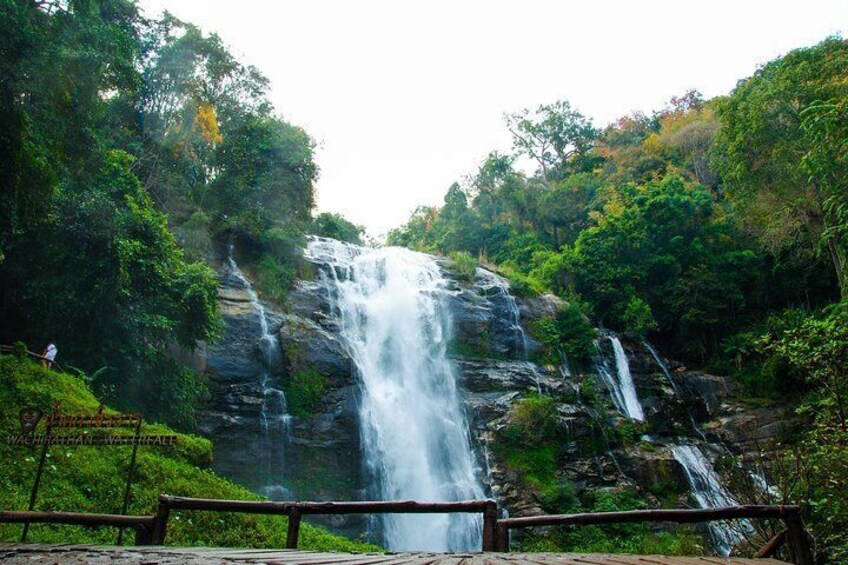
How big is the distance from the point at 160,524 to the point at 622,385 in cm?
1835

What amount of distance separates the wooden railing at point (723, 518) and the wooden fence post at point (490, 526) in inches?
1.6

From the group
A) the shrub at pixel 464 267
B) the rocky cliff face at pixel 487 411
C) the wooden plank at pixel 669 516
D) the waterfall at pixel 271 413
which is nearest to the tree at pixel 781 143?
the rocky cliff face at pixel 487 411

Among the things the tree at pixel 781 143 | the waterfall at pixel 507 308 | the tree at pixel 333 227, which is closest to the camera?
the tree at pixel 781 143

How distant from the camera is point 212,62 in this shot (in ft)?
74.3

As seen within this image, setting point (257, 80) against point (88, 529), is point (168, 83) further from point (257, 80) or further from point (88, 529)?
point (88, 529)

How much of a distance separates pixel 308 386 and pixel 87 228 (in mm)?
6482

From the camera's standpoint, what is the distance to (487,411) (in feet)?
54.5

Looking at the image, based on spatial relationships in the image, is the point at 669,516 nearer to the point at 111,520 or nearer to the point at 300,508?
the point at 300,508

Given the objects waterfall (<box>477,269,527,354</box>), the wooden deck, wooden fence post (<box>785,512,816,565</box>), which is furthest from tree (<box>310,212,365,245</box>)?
wooden fence post (<box>785,512,816,565</box>)

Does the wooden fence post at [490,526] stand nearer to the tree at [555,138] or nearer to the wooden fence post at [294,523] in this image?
the wooden fence post at [294,523]

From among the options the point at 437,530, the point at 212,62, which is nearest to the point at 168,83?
the point at 212,62

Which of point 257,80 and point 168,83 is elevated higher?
point 257,80

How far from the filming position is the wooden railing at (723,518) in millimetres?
3488

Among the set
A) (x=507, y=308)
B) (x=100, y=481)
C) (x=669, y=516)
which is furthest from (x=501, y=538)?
(x=507, y=308)
